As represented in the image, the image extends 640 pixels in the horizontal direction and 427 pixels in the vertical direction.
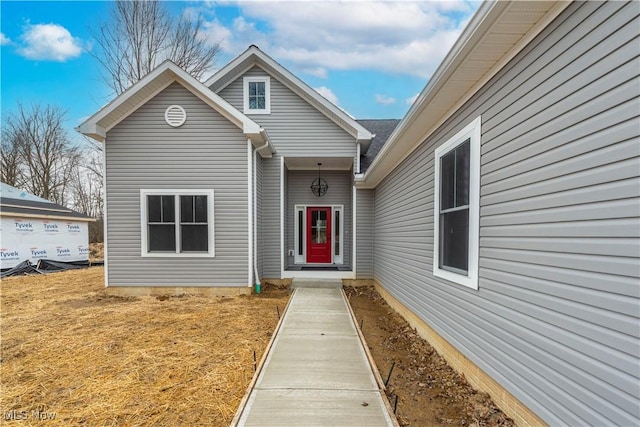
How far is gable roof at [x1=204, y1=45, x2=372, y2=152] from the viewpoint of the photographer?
26.4 feet

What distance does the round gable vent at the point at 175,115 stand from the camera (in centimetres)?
699

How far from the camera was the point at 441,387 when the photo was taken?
3143mm

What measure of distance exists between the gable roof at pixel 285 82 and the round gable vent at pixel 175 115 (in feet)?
4.64

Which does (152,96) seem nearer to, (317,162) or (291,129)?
(291,129)

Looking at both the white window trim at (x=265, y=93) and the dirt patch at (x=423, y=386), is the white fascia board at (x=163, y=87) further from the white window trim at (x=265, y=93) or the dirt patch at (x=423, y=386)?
the dirt patch at (x=423, y=386)

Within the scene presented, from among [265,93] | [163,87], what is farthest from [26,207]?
[265,93]

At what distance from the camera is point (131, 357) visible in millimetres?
3785

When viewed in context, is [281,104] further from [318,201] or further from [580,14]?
[580,14]

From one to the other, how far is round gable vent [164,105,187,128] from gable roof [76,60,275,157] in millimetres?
485

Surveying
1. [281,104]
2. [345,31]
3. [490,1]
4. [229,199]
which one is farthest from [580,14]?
[281,104]

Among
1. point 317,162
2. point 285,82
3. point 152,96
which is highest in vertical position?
point 285,82

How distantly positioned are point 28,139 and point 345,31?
22.9 m

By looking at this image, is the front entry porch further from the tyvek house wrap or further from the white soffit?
the tyvek house wrap

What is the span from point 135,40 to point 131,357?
1618 centimetres
